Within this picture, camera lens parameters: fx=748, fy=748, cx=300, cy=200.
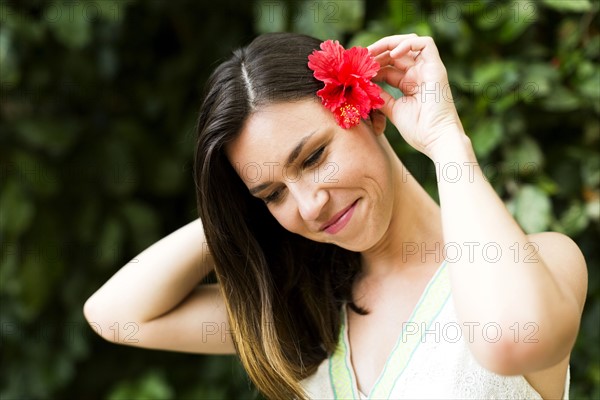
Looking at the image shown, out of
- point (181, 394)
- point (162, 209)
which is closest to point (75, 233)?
point (162, 209)

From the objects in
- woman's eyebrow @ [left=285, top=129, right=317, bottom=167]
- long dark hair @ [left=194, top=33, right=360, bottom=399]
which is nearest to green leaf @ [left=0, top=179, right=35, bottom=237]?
long dark hair @ [left=194, top=33, right=360, bottom=399]

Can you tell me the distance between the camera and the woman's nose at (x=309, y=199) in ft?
4.22

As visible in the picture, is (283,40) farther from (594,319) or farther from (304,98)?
(594,319)

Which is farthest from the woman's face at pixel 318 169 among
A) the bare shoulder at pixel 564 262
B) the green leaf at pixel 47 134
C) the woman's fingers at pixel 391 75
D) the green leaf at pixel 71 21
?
the green leaf at pixel 47 134

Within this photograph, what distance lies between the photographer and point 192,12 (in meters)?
2.54

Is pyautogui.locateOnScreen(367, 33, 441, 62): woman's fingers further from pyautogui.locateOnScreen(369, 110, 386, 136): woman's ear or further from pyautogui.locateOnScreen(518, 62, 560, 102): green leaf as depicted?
pyautogui.locateOnScreen(518, 62, 560, 102): green leaf

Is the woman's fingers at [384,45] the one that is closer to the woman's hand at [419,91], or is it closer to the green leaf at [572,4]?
the woman's hand at [419,91]

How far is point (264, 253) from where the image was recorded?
5.14 feet

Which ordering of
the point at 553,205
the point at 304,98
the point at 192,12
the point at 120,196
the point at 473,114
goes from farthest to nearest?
the point at 192,12 < the point at 120,196 < the point at 553,205 < the point at 473,114 < the point at 304,98

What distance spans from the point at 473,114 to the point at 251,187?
2.77 feet

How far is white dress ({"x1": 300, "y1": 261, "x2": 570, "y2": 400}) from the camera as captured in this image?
1.29 m

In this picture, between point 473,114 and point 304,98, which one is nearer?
point 304,98

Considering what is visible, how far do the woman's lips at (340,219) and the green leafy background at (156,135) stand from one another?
0.68m

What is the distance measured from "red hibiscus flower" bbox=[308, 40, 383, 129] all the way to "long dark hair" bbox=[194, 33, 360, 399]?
0.03 metres
